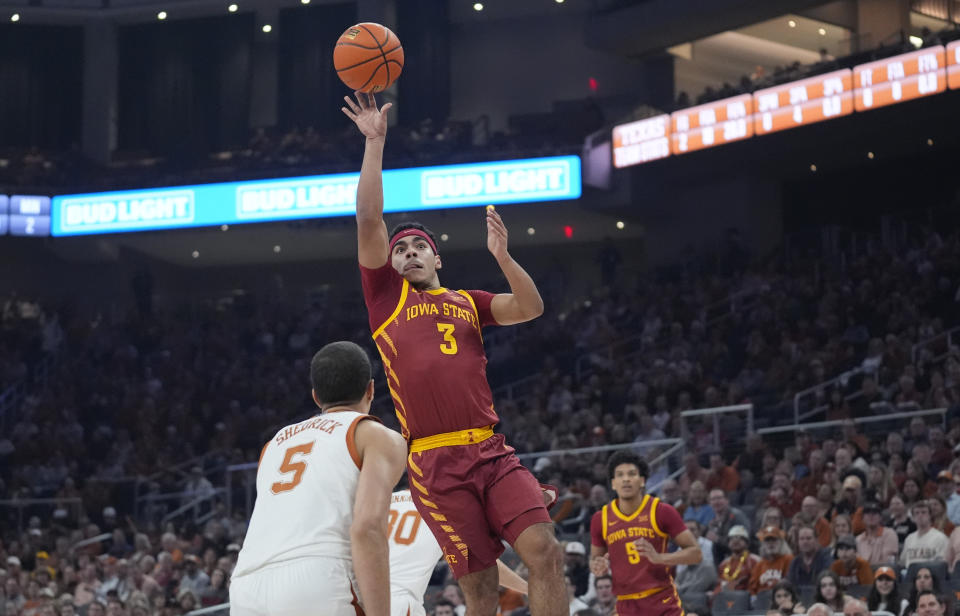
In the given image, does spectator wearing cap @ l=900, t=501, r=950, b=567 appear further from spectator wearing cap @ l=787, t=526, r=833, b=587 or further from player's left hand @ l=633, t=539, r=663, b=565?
player's left hand @ l=633, t=539, r=663, b=565

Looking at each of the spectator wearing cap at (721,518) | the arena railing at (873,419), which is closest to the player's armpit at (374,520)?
the spectator wearing cap at (721,518)

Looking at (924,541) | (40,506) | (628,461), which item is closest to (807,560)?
(924,541)

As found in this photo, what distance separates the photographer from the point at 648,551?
910 centimetres

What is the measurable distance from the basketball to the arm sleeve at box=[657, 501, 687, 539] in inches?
156

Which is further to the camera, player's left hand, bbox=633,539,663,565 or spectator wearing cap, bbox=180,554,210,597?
spectator wearing cap, bbox=180,554,210,597

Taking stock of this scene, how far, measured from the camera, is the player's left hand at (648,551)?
29.8ft

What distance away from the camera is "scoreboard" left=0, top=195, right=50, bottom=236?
28.4m

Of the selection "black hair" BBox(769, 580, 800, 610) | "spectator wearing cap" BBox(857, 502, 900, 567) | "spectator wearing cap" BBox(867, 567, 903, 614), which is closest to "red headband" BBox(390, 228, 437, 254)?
"black hair" BBox(769, 580, 800, 610)

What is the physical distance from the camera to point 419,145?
94.1ft

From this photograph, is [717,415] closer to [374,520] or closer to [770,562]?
[770,562]

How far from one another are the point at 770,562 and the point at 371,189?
26.5 feet

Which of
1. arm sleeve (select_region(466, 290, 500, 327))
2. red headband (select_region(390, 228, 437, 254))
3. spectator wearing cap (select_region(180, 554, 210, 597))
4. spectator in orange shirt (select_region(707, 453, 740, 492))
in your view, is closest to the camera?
red headband (select_region(390, 228, 437, 254))

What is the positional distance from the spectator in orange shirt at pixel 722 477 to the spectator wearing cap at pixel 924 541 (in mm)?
3484

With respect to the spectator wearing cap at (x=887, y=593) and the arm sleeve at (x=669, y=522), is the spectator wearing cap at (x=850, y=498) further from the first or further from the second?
the arm sleeve at (x=669, y=522)
